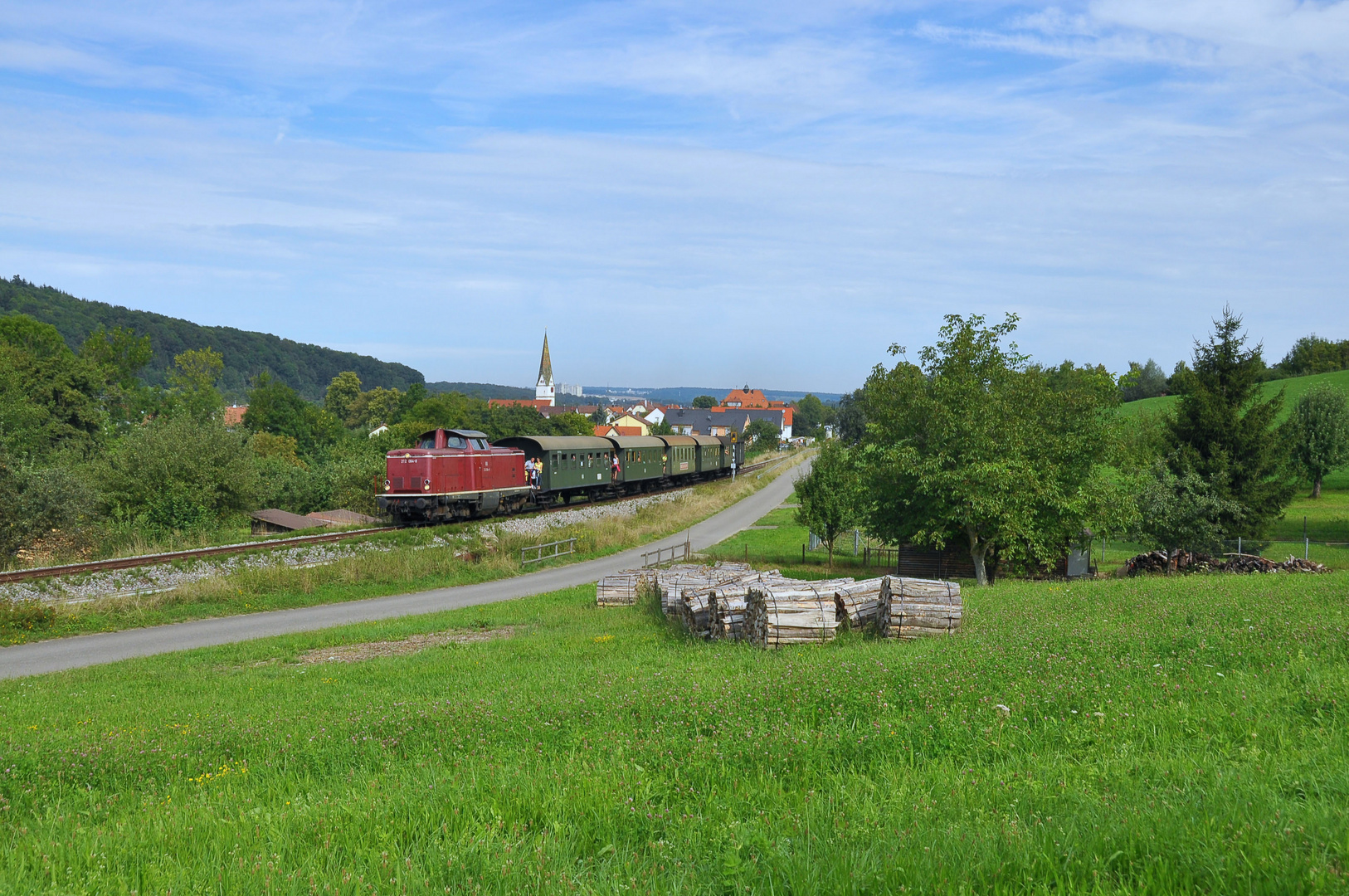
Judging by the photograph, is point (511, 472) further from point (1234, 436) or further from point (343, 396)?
point (343, 396)

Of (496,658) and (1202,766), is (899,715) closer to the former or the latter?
(1202,766)

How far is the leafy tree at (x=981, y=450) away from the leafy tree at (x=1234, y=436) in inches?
311

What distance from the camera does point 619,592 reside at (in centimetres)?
2023

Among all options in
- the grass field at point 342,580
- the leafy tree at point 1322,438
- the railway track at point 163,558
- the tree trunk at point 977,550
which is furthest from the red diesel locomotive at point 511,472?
the leafy tree at point 1322,438

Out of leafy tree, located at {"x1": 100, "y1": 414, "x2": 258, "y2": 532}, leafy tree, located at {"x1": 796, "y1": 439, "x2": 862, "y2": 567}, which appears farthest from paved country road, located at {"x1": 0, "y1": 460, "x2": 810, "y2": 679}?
leafy tree, located at {"x1": 100, "y1": 414, "x2": 258, "y2": 532}

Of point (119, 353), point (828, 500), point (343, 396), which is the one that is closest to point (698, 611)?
point (828, 500)

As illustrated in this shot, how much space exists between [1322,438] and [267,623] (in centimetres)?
6246

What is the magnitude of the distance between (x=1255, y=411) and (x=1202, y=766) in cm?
3301

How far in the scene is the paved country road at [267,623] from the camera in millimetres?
16328

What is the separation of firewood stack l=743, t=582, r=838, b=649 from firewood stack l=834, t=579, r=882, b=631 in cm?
41

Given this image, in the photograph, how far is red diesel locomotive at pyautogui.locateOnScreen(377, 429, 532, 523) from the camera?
31.4m

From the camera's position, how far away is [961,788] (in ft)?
17.4

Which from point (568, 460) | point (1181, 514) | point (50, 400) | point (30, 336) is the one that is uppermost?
point (30, 336)

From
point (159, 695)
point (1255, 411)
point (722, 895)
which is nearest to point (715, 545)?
point (1255, 411)
